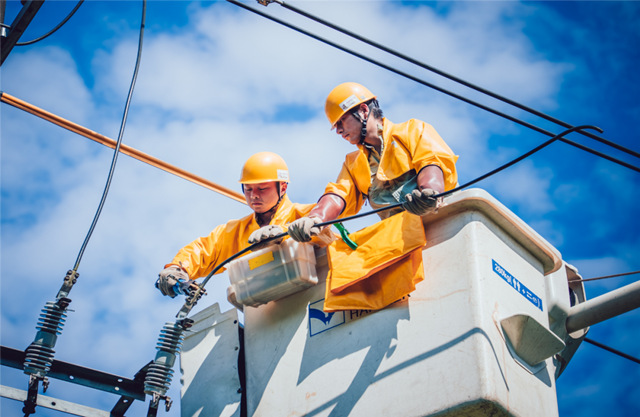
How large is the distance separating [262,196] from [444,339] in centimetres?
266

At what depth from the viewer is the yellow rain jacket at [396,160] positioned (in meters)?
6.07

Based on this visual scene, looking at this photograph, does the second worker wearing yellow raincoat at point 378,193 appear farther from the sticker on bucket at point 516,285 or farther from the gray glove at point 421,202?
the sticker on bucket at point 516,285

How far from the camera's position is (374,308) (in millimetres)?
5691

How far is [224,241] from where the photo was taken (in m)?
7.37

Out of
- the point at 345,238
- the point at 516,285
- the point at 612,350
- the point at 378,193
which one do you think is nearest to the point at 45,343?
the point at 345,238

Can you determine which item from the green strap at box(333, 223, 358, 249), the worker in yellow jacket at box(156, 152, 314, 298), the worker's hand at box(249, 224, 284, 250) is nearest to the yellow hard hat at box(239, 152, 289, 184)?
the worker in yellow jacket at box(156, 152, 314, 298)

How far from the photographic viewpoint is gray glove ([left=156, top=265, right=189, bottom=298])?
663 centimetres

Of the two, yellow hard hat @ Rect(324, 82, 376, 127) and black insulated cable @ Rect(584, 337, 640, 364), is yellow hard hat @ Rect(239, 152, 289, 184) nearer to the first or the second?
yellow hard hat @ Rect(324, 82, 376, 127)

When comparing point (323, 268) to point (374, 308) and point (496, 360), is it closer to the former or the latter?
point (374, 308)

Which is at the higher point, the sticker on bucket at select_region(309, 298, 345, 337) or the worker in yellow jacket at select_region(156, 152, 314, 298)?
the worker in yellow jacket at select_region(156, 152, 314, 298)

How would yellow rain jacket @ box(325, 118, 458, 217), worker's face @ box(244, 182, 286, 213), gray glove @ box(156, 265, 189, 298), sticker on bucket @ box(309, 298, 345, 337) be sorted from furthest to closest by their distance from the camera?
worker's face @ box(244, 182, 286, 213) → gray glove @ box(156, 265, 189, 298) → yellow rain jacket @ box(325, 118, 458, 217) → sticker on bucket @ box(309, 298, 345, 337)

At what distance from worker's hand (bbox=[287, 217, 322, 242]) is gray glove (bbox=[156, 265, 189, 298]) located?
1.11m

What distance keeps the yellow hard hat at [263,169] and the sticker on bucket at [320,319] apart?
159cm

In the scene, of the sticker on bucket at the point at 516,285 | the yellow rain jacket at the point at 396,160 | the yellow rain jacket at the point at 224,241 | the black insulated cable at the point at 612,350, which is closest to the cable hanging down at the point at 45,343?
the yellow rain jacket at the point at 224,241
